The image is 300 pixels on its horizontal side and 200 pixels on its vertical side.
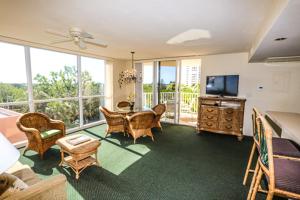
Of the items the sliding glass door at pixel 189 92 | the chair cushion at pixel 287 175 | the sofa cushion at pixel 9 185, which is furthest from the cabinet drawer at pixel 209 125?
the sofa cushion at pixel 9 185

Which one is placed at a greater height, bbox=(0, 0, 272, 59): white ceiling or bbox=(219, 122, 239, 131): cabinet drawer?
bbox=(0, 0, 272, 59): white ceiling

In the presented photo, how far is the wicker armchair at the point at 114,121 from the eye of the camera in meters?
4.14

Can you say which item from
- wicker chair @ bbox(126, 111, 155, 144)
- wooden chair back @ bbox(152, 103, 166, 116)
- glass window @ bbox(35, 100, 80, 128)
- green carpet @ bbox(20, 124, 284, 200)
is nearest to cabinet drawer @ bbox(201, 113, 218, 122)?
green carpet @ bbox(20, 124, 284, 200)

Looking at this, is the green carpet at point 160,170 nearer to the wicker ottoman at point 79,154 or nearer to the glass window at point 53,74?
the wicker ottoman at point 79,154

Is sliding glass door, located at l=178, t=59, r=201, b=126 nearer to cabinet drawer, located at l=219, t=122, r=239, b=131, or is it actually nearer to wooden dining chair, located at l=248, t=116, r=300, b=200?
cabinet drawer, located at l=219, t=122, r=239, b=131

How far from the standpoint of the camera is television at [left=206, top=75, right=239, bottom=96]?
4.44 m

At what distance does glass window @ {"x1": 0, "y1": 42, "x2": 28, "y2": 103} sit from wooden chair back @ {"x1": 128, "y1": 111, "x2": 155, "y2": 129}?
2598 mm

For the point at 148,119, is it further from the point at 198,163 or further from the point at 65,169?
the point at 65,169

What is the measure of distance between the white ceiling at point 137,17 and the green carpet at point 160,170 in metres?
2.36

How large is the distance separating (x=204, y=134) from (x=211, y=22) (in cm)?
325

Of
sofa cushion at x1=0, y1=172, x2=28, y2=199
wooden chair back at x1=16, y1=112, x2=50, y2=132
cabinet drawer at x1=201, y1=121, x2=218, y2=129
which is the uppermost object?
wooden chair back at x1=16, y1=112, x2=50, y2=132

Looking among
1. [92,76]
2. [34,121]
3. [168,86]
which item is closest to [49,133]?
[34,121]

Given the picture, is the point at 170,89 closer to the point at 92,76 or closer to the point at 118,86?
the point at 118,86

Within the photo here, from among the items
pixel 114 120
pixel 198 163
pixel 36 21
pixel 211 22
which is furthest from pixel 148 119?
pixel 36 21
